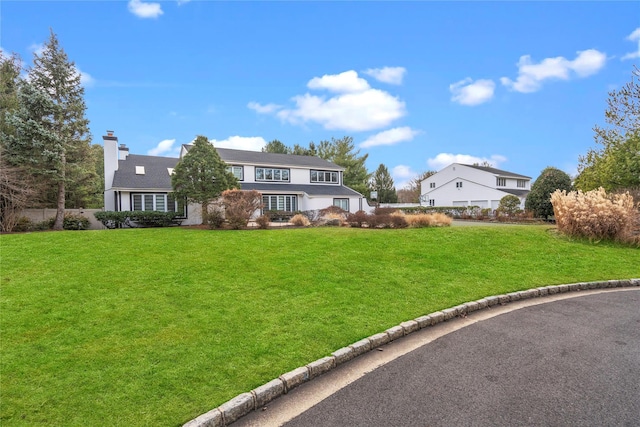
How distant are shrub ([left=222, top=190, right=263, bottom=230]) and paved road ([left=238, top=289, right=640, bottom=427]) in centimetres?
1074

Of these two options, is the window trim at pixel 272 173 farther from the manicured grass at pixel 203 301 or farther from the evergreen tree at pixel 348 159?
the manicured grass at pixel 203 301

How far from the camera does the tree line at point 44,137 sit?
15.3m

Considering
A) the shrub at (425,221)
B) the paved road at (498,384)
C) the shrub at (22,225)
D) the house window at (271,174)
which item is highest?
the house window at (271,174)

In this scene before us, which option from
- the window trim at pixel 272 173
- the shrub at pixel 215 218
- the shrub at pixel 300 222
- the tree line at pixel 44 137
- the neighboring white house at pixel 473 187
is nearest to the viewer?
the shrub at pixel 215 218

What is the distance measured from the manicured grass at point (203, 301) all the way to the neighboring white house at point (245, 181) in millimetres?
10017

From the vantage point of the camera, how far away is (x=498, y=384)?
11.1ft

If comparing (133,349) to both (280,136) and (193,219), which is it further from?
(280,136)

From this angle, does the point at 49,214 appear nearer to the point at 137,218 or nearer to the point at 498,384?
the point at 137,218

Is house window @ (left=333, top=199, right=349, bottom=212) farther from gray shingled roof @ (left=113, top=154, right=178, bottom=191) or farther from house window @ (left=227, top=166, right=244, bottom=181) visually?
gray shingled roof @ (left=113, top=154, right=178, bottom=191)

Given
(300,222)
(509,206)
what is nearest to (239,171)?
(300,222)

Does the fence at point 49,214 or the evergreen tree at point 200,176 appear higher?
the evergreen tree at point 200,176

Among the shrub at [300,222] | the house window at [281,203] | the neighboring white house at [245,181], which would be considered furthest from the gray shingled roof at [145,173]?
the shrub at [300,222]

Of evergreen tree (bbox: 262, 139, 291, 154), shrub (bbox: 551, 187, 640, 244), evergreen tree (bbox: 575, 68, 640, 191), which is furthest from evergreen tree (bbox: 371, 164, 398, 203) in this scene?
shrub (bbox: 551, 187, 640, 244)

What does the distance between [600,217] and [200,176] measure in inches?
690
